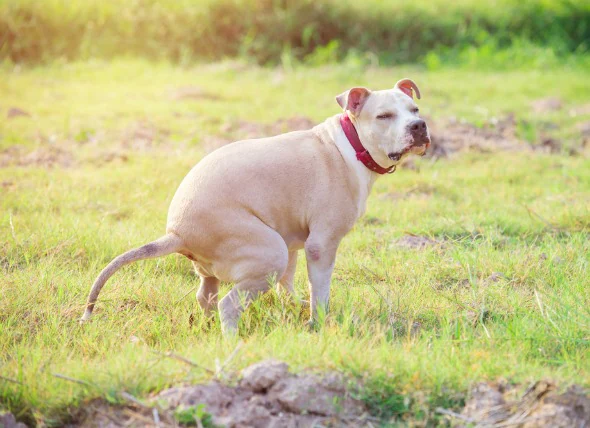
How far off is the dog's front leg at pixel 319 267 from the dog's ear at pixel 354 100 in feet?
2.84

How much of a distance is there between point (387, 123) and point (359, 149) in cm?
24

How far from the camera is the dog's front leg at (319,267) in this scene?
4.52 m

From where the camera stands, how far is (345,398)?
3.43 metres

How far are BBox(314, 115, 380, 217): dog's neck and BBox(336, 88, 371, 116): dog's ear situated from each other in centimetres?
15

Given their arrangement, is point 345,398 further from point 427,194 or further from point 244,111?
point 244,111

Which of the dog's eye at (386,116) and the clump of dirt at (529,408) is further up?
the dog's eye at (386,116)

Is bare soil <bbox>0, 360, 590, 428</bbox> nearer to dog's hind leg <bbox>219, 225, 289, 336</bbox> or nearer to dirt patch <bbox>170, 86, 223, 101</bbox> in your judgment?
dog's hind leg <bbox>219, 225, 289, 336</bbox>

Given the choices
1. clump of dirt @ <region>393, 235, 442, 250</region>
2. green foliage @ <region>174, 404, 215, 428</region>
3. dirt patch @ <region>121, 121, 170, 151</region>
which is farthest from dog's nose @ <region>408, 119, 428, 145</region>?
dirt patch @ <region>121, 121, 170, 151</region>

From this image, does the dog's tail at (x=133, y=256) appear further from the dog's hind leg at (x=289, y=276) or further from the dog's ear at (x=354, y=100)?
the dog's ear at (x=354, y=100)

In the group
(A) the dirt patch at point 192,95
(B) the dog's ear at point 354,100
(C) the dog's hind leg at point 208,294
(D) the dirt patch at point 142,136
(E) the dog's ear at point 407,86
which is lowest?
(C) the dog's hind leg at point 208,294

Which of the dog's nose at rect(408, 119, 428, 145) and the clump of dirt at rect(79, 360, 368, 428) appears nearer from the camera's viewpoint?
the clump of dirt at rect(79, 360, 368, 428)

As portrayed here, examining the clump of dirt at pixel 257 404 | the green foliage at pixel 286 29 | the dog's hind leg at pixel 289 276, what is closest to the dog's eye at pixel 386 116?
the dog's hind leg at pixel 289 276

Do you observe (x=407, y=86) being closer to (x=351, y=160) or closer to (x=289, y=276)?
(x=351, y=160)

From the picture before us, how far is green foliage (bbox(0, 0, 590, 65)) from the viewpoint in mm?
13328
